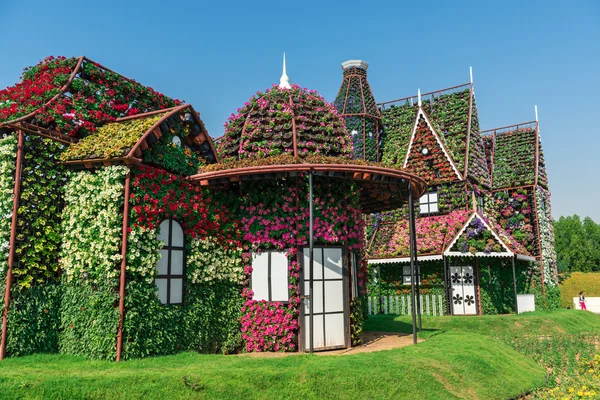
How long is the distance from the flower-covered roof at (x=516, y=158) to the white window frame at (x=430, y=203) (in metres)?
4.19

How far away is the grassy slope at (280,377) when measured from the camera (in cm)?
766

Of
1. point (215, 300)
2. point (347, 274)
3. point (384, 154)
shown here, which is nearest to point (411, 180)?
point (347, 274)

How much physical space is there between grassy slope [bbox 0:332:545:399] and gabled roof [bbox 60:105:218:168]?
12.6 feet

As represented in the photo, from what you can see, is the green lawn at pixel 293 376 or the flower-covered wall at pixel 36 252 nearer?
the green lawn at pixel 293 376

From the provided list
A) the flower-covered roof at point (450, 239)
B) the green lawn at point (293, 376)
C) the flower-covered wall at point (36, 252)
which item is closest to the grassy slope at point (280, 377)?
the green lawn at point (293, 376)

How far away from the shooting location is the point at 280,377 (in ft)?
27.8

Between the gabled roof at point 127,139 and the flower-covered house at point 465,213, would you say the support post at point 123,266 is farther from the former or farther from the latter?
the flower-covered house at point 465,213

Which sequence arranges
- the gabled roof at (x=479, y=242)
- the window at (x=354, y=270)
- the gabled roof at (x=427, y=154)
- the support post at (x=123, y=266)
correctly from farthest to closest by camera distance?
the gabled roof at (x=427, y=154) < the gabled roof at (x=479, y=242) < the window at (x=354, y=270) < the support post at (x=123, y=266)

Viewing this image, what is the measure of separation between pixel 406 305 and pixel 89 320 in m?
14.9

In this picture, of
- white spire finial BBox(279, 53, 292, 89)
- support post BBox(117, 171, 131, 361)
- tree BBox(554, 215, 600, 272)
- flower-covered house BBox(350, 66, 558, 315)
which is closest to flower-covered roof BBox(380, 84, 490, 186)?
flower-covered house BBox(350, 66, 558, 315)

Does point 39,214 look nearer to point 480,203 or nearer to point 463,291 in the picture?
point 463,291

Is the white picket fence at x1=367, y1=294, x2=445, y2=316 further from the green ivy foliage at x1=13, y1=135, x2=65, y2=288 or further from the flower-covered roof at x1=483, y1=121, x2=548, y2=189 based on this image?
the green ivy foliage at x1=13, y1=135, x2=65, y2=288

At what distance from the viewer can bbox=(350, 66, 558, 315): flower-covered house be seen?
868 inches

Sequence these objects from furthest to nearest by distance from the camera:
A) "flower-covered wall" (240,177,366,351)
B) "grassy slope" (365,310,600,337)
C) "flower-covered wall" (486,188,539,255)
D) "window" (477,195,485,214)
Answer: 1. "flower-covered wall" (486,188,539,255)
2. "window" (477,195,485,214)
3. "grassy slope" (365,310,600,337)
4. "flower-covered wall" (240,177,366,351)
